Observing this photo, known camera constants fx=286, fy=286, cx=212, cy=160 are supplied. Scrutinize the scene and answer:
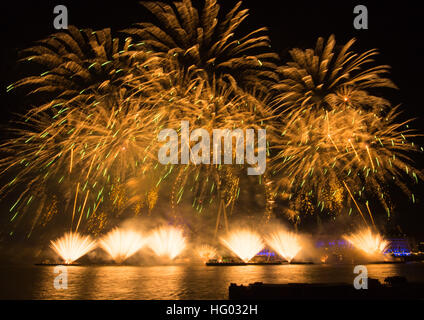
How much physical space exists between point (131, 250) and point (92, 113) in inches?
1008

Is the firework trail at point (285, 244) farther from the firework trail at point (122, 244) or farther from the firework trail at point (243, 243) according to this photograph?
the firework trail at point (122, 244)

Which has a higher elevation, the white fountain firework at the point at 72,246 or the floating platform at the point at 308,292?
the white fountain firework at the point at 72,246

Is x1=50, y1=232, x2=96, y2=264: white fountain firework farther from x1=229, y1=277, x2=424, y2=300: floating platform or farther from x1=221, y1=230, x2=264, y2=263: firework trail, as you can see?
x1=229, y1=277, x2=424, y2=300: floating platform

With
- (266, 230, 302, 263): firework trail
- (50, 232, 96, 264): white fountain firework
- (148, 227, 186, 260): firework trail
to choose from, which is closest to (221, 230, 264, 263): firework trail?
(266, 230, 302, 263): firework trail

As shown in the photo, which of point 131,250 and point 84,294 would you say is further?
point 131,250

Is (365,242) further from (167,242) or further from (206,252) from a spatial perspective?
(167,242)

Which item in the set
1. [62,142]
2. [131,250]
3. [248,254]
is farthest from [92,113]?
[248,254]

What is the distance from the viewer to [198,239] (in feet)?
131

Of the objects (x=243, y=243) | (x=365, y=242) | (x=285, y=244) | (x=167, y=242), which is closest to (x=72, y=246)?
(x=167, y=242)

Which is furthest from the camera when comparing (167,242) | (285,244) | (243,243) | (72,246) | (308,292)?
(285,244)

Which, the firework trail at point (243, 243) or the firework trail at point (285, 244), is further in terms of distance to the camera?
the firework trail at point (285, 244)

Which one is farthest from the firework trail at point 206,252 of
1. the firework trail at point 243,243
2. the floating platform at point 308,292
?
the floating platform at point 308,292

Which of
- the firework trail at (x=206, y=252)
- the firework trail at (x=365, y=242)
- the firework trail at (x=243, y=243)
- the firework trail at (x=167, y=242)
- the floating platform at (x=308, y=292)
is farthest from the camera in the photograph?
the firework trail at (x=365, y=242)
